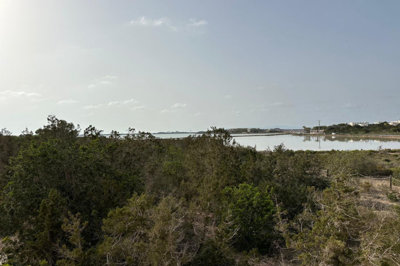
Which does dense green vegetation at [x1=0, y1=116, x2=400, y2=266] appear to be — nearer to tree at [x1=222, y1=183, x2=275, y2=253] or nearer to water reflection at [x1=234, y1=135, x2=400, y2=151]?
tree at [x1=222, y1=183, x2=275, y2=253]

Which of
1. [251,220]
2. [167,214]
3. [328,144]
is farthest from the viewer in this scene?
[328,144]

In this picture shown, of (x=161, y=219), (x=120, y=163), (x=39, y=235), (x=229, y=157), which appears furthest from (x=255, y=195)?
(x=39, y=235)

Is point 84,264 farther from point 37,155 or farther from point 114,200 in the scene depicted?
point 37,155

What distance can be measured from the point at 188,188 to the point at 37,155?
6672mm

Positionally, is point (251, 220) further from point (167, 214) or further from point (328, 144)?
point (328, 144)

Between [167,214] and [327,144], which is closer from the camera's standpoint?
[167,214]

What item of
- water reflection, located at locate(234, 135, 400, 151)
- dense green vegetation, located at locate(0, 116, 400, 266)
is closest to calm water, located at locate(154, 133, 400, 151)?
water reflection, located at locate(234, 135, 400, 151)

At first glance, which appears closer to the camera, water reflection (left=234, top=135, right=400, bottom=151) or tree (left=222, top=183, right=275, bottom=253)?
tree (left=222, top=183, right=275, bottom=253)

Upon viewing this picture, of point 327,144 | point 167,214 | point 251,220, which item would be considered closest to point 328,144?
point 327,144

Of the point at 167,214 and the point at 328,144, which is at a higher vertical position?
the point at 167,214

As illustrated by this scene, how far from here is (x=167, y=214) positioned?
6.07 metres

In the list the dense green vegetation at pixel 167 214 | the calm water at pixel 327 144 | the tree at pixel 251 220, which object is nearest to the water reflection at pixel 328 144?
the calm water at pixel 327 144

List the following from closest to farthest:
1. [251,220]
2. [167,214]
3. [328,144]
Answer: [167,214] → [251,220] → [328,144]

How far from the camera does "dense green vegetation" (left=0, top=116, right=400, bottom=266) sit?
5852mm
